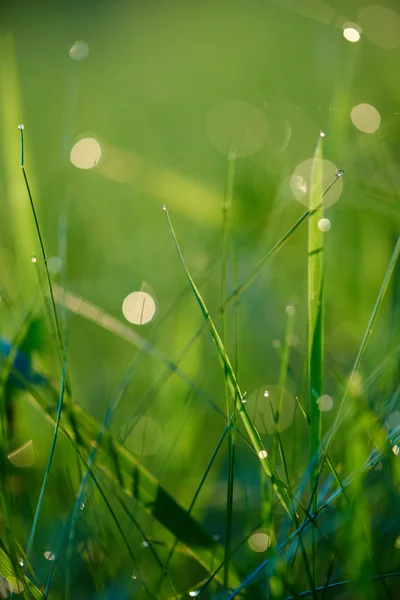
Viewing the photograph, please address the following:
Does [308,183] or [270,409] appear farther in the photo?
[308,183]

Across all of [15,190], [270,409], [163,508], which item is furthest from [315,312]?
[15,190]

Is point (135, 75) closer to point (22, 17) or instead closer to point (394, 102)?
point (22, 17)

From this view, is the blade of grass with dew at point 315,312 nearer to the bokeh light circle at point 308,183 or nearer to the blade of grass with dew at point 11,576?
the blade of grass with dew at point 11,576

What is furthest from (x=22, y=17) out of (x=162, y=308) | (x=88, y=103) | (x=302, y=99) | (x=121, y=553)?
(x=121, y=553)

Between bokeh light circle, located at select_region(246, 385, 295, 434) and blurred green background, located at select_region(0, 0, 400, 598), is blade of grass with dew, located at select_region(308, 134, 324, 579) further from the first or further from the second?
bokeh light circle, located at select_region(246, 385, 295, 434)

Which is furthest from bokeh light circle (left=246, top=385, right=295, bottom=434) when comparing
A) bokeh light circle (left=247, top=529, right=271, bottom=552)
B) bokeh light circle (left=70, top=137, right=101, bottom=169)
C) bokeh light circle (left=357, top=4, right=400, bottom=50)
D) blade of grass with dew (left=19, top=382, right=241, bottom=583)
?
bokeh light circle (left=357, top=4, right=400, bottom=50)

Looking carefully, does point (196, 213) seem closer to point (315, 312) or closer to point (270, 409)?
point (270, 409)
